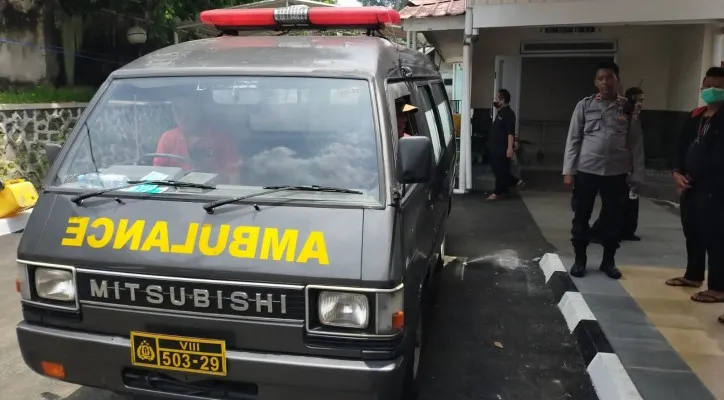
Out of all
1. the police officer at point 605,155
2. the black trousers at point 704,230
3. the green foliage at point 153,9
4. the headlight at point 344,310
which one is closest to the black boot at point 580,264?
the police officer at point 605,155

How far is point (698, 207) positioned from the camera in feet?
15.2

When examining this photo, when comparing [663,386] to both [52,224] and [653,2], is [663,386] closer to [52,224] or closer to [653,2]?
[52,224]

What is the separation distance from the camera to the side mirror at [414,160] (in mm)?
2809

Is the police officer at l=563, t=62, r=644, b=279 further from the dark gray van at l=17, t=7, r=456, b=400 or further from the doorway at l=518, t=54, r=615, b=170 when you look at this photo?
the doorway at l=518, t=54, r=615, b=170

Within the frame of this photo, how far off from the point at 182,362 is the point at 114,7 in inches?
353

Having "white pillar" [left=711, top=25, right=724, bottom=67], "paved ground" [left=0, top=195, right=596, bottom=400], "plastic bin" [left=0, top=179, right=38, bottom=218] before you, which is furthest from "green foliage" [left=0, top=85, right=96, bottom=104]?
"white pillar" [left=711, top=25, right=724, bottom=67]

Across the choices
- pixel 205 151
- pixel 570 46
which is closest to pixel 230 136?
pixel 205 151

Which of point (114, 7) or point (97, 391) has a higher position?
point (114, 7)

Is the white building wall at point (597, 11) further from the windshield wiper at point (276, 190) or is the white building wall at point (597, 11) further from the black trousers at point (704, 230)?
the windshield wiper at point (276, 190)

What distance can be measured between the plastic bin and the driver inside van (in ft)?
17.2

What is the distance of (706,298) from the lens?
4.70 metres

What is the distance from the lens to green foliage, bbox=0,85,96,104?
8513 millimetres

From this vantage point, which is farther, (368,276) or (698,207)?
(698,207)

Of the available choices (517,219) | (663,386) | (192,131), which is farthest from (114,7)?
(663,386)
